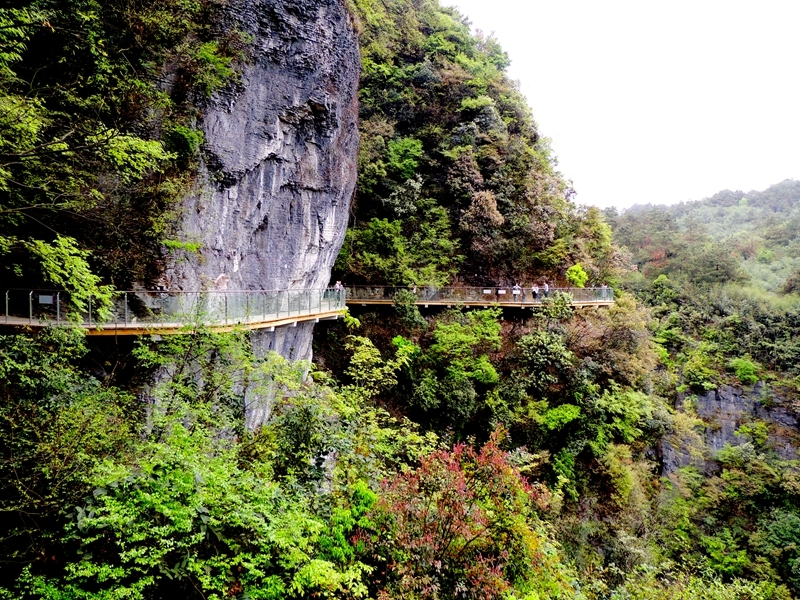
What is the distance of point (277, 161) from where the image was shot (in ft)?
49.1

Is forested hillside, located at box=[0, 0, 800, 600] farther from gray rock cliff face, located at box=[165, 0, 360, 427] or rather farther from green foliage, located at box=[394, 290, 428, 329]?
gray rock cliff face, located at box=[165, 0, 360, 427]

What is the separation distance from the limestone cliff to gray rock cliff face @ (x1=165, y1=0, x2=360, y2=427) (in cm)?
3

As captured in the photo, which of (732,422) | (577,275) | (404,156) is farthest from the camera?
(732,422)

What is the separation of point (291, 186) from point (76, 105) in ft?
23.7

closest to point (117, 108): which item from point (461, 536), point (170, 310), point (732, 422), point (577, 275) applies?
point (170, 310)

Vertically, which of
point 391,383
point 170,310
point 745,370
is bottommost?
point 745,370

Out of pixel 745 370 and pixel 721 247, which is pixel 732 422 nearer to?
pixel 745 370

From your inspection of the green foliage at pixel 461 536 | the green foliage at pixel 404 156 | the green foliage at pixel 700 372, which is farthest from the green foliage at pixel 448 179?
the green foliage at pixel 461 536

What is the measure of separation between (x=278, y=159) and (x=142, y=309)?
306 inches

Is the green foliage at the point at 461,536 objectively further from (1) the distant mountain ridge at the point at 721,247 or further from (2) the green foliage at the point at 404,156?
(1) the distant mountain ridge at the point at 721,247

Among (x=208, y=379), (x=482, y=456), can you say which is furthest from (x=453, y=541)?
(x=208, y=379)

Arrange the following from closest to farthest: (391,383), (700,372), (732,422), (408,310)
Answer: (391,383) < (408,310) < (732,422) < (700,372)

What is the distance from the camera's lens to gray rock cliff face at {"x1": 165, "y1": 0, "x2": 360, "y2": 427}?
12.4 meters

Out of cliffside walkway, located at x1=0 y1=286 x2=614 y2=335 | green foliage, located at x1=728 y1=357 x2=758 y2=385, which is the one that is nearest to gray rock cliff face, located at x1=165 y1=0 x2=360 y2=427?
cliffside walkway, located at x1=0 y1=286 x2=614 y2=335
